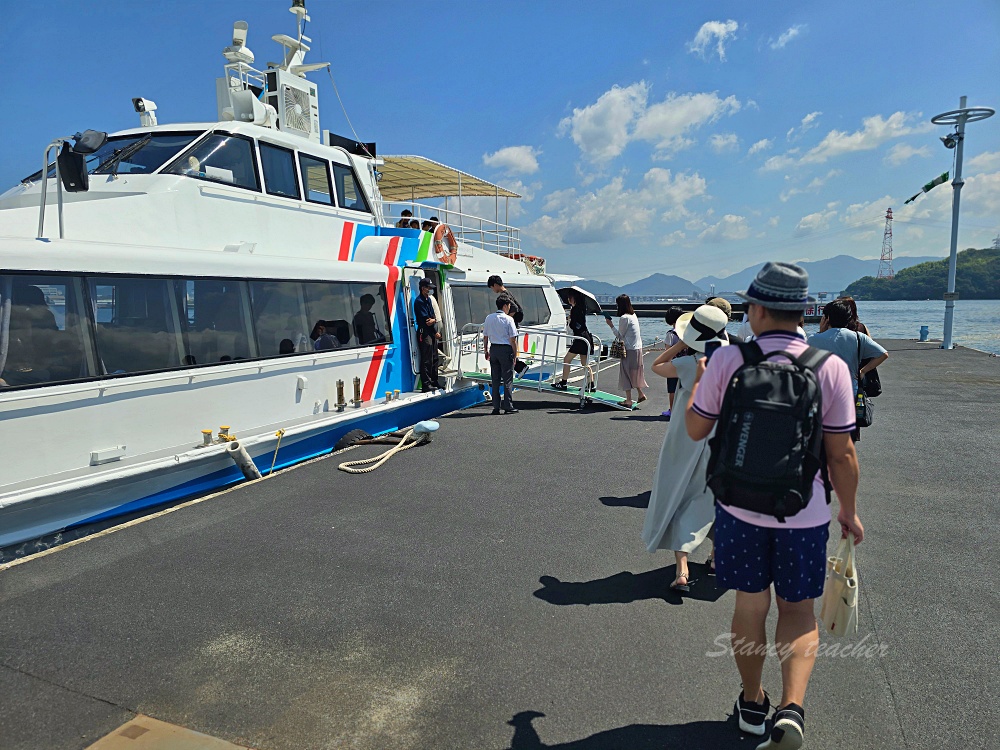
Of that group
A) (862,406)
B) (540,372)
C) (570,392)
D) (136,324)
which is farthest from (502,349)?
(862,406)

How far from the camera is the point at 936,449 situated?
7.15 meters

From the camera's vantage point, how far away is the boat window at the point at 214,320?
5.63 meters

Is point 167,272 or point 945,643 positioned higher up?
point 167,272

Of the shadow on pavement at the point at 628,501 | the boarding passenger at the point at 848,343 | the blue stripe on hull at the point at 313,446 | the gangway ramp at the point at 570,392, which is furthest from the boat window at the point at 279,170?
the boarding passenger at the point at 848,343

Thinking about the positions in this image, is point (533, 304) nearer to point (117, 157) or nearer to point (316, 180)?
point (316, 180)

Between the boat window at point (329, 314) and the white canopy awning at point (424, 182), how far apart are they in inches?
184

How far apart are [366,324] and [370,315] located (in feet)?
0.49

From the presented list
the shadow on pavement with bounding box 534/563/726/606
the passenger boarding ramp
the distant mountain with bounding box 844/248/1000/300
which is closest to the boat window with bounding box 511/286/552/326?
the passenger boarding ramp

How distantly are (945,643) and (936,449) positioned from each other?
484 cm

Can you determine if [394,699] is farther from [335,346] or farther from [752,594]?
[335,346]

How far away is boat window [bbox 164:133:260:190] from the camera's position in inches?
271

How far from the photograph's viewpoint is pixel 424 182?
1389 centimetres

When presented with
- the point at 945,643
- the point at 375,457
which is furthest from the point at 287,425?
the point at 945,643

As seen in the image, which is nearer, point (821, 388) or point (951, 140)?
point (821, 388)
